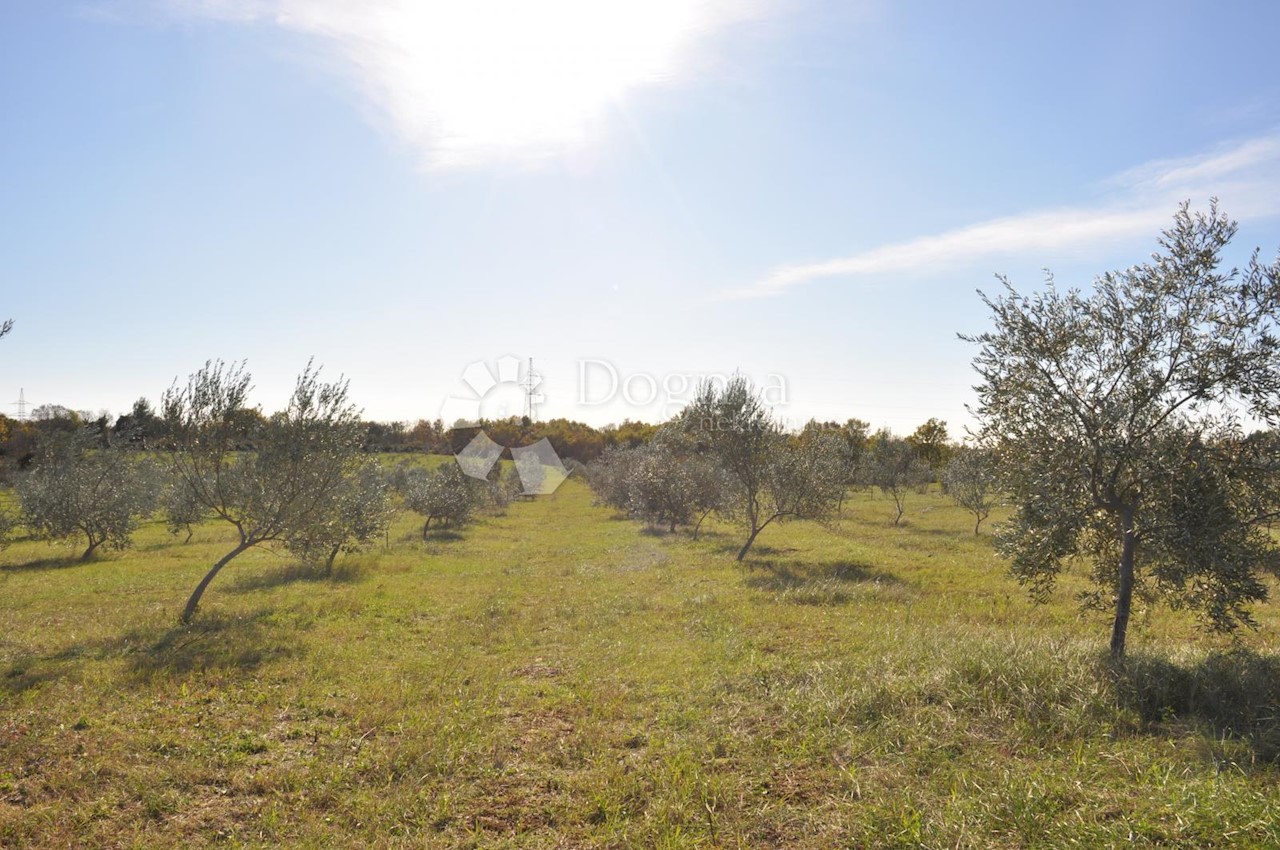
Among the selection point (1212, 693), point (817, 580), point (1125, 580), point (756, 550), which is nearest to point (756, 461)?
point (756, 550)

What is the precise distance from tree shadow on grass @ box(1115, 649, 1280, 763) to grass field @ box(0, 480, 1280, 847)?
0.05m

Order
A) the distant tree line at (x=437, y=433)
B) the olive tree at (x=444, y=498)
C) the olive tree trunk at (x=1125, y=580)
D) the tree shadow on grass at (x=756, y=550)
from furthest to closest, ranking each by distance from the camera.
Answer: the distant tree line at (x=437, y=433)
the olive tree at (x=444, y=498)
the tree shadow on grass at (x=756, y=550)
the olive tree trunk at (x=1125, y=580)

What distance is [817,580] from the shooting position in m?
24.1

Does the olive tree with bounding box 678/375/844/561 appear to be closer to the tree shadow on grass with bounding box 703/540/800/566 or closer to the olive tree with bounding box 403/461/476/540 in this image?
the tree shadow on grass with bounding box 703/540/800/566

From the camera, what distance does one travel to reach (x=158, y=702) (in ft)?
37.9

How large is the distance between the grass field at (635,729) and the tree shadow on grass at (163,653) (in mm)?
89

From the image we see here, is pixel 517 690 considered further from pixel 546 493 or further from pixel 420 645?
pixel 546 493

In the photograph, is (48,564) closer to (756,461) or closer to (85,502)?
(85,502)

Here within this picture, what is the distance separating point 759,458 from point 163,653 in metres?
24.9

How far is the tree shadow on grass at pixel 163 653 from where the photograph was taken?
13039mm

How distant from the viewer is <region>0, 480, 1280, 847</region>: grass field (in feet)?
24.3

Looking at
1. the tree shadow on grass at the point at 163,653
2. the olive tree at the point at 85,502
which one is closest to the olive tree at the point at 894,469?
the tree shadow on grass at the point at 163,653

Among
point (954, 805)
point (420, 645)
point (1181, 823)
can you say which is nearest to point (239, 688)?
point (420, 645)

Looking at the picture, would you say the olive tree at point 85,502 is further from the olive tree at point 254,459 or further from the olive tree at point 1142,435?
the olive tree at point 1142,435
